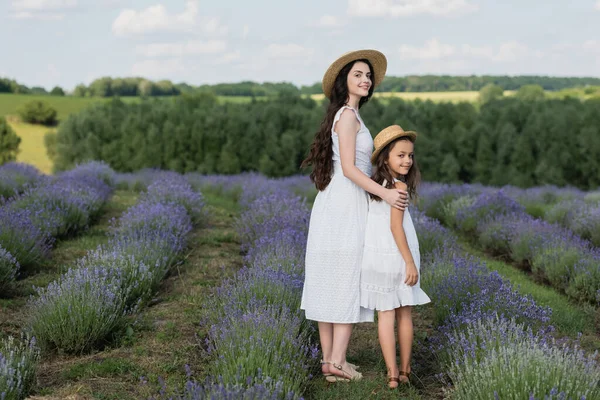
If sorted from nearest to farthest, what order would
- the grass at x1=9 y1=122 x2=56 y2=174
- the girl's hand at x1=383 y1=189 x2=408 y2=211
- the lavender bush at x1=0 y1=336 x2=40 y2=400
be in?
the lavender bush at x1=0 y1=336 x2=40 y2=400
the girl's hand at x1=383 y1=189 x2=408 y2=211
the grass at x1=9 y1=122 x2=56 y2=174

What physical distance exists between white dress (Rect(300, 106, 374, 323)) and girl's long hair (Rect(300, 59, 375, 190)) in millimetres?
40

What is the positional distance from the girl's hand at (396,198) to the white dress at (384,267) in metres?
0.15

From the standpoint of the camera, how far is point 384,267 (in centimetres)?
371

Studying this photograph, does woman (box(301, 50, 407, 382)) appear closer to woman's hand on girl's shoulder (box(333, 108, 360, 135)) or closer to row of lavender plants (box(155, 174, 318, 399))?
woman's hand on girl's shoulder (box(333, 108, 360, 135))

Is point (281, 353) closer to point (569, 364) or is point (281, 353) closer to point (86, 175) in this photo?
point (569, 364)

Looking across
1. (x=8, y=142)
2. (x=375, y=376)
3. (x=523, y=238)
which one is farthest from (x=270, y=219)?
(x=8, y=142)

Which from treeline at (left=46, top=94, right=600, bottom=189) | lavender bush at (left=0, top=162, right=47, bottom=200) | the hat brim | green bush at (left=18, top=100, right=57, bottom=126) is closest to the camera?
the hat brim

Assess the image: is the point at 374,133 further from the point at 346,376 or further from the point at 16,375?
the point at 16,375

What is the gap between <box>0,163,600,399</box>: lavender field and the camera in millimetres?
3430

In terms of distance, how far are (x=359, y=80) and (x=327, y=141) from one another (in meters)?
0.42

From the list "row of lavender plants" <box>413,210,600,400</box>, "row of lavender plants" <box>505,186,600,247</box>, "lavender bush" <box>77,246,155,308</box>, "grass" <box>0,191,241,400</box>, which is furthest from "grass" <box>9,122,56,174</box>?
"row of lavender plants" <box>413,210,600,400</box>

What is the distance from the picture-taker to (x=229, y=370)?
3.51 m

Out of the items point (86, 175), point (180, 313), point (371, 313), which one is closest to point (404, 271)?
point (371, 313)

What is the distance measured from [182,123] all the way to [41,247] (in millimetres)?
26771
